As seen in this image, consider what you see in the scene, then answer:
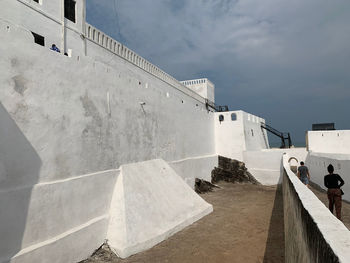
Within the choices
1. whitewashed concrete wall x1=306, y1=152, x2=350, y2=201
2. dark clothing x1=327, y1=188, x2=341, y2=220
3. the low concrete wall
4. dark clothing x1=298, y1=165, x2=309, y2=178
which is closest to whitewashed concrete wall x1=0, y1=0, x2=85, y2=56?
the low concrete wall

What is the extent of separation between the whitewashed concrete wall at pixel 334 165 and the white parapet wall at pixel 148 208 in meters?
5.08

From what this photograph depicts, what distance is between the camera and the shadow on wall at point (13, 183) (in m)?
3.89

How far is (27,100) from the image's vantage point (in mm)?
4445

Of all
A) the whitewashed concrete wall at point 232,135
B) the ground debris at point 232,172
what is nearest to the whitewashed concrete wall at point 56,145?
the ground debris at point 232,172

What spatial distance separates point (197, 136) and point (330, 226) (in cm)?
1307

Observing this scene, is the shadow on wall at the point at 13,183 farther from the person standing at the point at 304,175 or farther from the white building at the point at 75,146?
the person standing at the point at 304,175

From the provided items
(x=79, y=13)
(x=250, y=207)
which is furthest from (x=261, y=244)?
(x=79, y=13)

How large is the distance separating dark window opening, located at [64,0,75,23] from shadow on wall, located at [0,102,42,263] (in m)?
7.33

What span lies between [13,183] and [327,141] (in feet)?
70.4

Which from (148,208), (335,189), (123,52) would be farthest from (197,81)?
(335,189)

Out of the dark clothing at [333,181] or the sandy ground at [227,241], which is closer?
the sandy ground at [227,241]

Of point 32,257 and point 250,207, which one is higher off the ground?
point 32,257

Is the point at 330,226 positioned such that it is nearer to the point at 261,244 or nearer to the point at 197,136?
the point at 261,244

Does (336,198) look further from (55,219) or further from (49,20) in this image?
(49,20)
